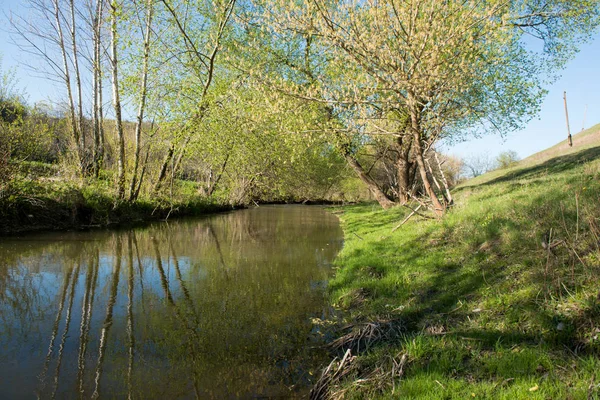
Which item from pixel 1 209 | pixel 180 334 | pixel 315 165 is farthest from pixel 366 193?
pixel 180 334

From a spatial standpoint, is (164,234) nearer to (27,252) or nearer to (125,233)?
(125,233)

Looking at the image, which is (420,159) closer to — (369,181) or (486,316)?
(486,316)

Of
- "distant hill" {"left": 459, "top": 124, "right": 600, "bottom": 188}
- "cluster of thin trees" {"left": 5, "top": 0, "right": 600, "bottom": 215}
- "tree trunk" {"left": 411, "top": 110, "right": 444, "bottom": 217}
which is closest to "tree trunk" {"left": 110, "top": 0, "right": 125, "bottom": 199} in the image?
"cluster of thin trees" {"left": 5, "top": 0, "right": 600, "bottom": 215}

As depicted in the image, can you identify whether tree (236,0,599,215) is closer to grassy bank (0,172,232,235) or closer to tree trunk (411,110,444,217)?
tree trunk (411,110,444,217)

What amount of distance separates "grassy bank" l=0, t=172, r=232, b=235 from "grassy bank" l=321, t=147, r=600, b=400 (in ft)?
34.2

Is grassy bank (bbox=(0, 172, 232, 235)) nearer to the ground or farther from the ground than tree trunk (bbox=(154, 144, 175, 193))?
nearer to the ground

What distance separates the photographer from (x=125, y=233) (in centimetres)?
1307

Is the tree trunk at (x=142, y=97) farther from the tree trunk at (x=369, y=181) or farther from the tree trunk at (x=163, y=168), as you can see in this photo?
the tree trunk at (x=369, y=181)

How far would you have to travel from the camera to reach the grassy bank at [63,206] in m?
11.2

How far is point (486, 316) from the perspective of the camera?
411 cm

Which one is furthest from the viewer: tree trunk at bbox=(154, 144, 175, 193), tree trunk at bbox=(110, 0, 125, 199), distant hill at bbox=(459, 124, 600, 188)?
distant hill at bbox=(459, 124, 600, 188)

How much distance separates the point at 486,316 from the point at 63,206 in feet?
44.6

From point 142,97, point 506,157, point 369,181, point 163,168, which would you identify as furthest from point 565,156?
point 506,157

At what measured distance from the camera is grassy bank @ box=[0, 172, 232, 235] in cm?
1116
